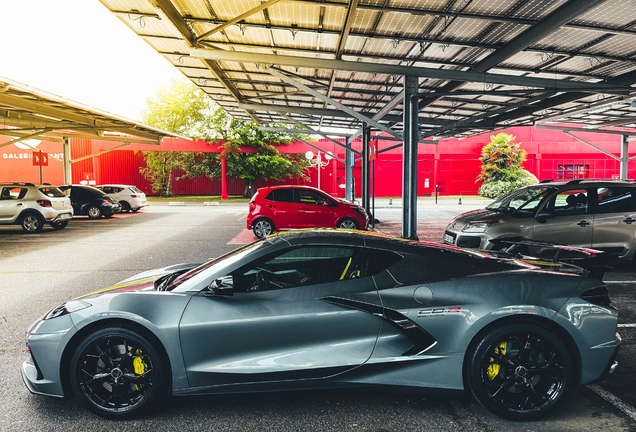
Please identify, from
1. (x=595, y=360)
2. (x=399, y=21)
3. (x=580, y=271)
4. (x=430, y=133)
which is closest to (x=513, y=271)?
(x=580, y=271)

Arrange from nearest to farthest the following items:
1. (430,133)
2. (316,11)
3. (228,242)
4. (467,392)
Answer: (467,392)
(316,11)
(228,242)
(430,133)

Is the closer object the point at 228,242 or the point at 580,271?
the point at 580,271

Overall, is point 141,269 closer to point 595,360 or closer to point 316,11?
point 316,11

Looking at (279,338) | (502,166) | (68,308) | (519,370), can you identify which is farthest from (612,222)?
(502,166)

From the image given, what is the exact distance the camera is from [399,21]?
7.32m

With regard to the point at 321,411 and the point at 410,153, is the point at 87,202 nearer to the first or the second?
the point at 410,153

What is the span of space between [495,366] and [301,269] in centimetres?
156

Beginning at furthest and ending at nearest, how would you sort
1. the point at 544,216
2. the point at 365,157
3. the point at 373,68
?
the point at 365,157
the point at 373,68
the point at 544,216

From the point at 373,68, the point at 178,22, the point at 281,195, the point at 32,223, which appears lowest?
the point at 32,223

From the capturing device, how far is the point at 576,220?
7.43 metres

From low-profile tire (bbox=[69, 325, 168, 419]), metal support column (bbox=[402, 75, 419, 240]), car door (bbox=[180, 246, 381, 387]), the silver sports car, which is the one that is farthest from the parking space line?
metal support column (bbox=[402, 75, 419, 240])

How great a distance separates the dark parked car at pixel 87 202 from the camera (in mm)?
18656

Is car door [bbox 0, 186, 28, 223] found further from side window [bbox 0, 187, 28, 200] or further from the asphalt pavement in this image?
the asphalt pavement

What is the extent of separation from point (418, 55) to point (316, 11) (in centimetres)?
271
